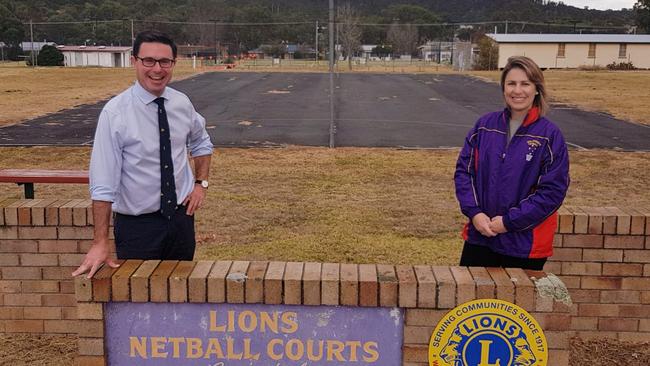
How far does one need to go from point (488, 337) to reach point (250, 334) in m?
1.06

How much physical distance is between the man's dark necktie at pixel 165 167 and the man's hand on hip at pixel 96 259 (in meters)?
0.39

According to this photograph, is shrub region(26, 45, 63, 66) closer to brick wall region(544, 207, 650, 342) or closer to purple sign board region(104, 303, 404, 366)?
brick wall region(544, 207, 650, 342)

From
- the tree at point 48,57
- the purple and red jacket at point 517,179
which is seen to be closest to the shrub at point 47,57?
the tree at point 48,57

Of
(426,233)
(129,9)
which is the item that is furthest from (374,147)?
(129,9)

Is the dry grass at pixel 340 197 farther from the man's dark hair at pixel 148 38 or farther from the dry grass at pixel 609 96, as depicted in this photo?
the dry grass at pixel 609 96

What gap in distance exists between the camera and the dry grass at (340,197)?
6.76 m

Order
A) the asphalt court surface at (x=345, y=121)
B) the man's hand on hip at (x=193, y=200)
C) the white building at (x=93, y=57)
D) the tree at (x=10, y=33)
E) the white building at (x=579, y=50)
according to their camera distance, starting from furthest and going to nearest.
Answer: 1. the tree at (x=10, y=33)
2. the white building at (x=93, y=57)
3. the white building at (x=579, y=50)
4. the asphalt court surface at (x=345, y=121)
5. the man's hand on hip at (x=193, y=200)

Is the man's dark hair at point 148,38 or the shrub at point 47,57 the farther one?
the shrub at point 47,57

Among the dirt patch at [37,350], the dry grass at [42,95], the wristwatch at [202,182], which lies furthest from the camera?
the dry grass at [42,95]

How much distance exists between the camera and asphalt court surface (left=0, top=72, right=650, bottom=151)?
15148 mm

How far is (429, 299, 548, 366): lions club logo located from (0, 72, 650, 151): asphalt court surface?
37.8ft

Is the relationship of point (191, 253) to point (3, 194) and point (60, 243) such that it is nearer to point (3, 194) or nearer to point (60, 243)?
point (60, 243)

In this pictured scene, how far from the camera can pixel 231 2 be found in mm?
166125

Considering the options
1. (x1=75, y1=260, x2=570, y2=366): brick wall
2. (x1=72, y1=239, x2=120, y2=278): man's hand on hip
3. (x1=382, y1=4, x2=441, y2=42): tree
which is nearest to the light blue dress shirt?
(x1=72, y1=239, x2=120, y2=278): man's hand on hip
